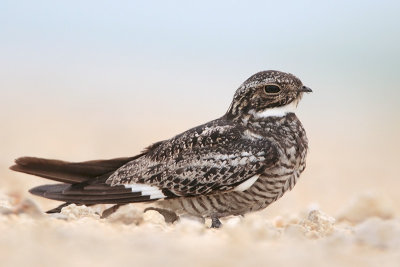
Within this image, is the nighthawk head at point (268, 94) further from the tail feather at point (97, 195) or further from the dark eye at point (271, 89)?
the tail feather at point (97, 195)

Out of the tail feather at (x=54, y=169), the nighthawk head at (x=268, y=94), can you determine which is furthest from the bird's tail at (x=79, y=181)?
the nighthawk head at (x=268, y=94)

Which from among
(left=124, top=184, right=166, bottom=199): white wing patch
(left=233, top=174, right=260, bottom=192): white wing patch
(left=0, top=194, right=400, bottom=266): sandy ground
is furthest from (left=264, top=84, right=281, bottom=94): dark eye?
(left=0, top=194, right=400, bottom=266): sandy ground

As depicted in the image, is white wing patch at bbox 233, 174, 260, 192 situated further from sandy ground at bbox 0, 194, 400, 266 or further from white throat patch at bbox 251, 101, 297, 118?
white throat patch at bbox 251, 101, 297, 118

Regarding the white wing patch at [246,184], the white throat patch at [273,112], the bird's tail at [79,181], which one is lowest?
the white wing patch at [246,184]

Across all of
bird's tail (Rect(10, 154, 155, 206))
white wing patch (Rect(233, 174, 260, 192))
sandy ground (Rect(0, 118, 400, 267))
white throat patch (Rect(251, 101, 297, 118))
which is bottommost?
sandy ground (Rect(0, 118, 400, 267))

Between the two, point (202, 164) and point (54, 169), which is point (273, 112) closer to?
point (202, 164)

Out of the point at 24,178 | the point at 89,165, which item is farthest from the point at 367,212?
the point at 24,178

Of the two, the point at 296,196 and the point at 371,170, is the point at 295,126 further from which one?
the point at 371,170
